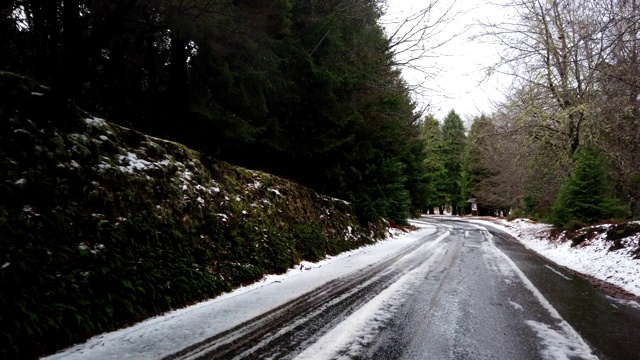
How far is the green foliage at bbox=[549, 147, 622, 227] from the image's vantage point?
1448 centimetres

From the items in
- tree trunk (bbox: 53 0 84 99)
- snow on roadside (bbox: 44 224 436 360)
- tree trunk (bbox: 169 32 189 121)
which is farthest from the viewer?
tree trunk (bbox: 169 32 189 121)

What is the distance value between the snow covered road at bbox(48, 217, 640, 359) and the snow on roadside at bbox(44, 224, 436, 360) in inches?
0.5

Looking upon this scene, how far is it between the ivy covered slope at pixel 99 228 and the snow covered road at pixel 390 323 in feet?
1.10


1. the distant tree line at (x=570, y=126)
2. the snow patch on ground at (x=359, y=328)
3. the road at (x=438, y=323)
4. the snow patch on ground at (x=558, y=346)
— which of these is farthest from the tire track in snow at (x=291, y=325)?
the distant tree line at (x=570, y=126)

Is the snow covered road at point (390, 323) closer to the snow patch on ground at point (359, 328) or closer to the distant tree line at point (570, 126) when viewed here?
the snow patch on ground at point (359, 328)

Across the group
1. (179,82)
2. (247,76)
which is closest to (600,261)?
(247,76)

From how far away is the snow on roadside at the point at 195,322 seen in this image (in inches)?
142

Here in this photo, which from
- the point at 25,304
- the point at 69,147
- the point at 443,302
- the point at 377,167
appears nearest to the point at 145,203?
the point at 69,147

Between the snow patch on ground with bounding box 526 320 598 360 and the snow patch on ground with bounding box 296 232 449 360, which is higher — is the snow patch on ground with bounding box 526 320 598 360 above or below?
below

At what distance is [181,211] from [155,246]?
106 cm

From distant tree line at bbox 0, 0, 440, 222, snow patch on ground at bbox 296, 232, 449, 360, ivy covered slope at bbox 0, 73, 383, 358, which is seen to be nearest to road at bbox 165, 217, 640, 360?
snow patch on ground at bbox 296, 232, 449, 360

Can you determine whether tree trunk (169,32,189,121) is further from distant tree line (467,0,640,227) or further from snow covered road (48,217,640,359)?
distant tree line (467,0,640,227)

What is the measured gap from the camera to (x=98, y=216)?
4820 mm

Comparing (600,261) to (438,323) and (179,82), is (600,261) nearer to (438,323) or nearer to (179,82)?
(438,323)
